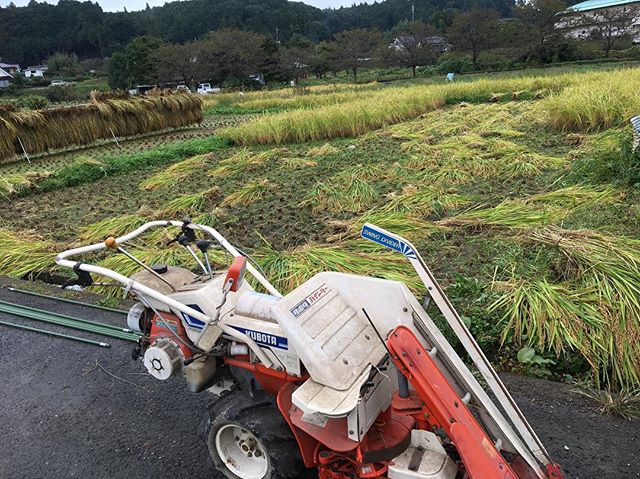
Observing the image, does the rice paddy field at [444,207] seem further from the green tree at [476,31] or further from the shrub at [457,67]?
the green tree at [476,31]

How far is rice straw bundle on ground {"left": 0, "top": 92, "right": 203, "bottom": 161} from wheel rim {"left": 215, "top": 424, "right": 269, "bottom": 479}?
12.5 meters

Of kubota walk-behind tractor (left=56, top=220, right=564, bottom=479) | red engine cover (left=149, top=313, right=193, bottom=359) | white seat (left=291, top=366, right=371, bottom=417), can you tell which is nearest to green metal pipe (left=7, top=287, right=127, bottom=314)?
red engine cover (left=149, top=313, right=193, bottom=359)

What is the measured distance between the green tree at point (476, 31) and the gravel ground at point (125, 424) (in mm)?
41562

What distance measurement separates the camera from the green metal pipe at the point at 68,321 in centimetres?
422

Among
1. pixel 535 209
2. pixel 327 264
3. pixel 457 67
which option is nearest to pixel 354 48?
pixel 457 67

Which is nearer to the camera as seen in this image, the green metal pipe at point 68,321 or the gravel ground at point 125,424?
the gravel ground at point 125,424

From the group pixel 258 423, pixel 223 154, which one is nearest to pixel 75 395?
pixel 258 423

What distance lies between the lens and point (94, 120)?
1452 centimetres

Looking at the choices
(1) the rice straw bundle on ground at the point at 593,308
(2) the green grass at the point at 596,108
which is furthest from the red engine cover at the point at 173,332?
(2) the green grass at the point at 596,108

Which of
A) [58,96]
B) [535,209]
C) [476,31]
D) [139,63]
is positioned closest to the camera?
[535,209]

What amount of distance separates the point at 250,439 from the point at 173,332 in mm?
694

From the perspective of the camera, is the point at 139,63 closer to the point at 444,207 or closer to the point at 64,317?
the point at 444,207

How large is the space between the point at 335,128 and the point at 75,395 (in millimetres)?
9873

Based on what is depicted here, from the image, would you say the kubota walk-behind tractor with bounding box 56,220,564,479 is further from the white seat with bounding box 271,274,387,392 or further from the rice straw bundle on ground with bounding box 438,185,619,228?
the rice straw bundle on ground with bounding box 438,185,619,228
